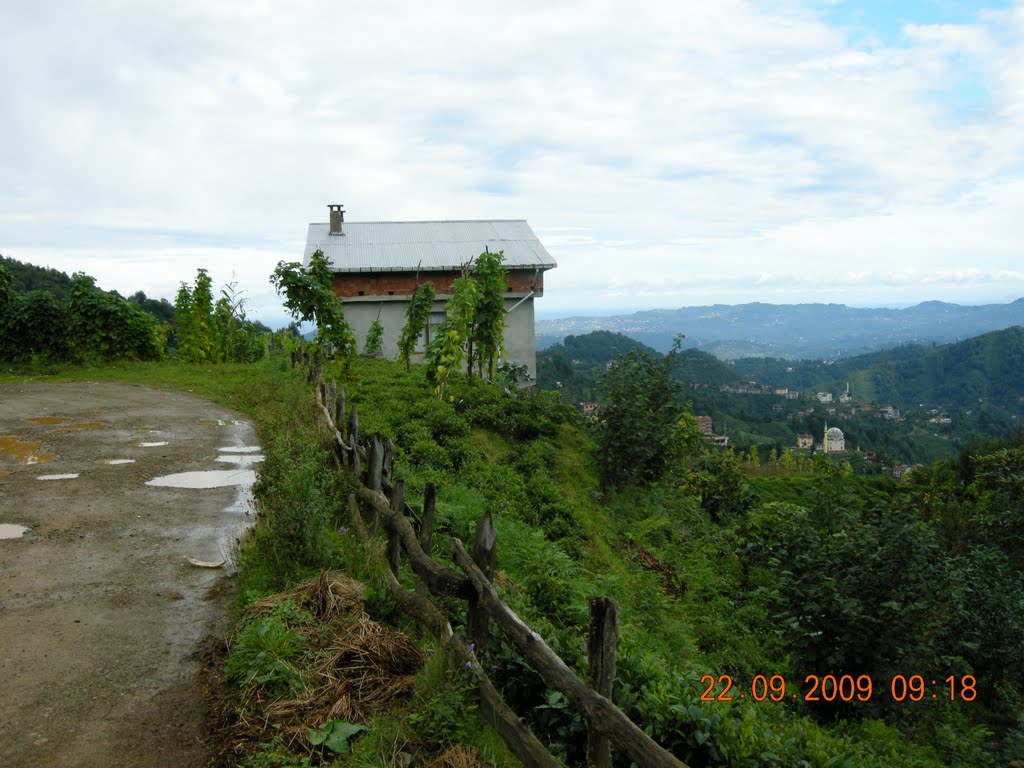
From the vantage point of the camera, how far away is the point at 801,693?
6172 millimetres

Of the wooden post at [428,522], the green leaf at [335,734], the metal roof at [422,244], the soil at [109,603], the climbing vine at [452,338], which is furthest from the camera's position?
the metal roof at [422,244]

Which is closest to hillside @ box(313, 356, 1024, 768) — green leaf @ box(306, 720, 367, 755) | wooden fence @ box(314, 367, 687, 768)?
wooden fence @ box(314, 367, 687, 768)

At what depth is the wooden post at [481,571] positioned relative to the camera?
4.32 m

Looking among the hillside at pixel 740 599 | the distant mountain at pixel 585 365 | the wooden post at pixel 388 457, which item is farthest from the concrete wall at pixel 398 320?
the wooden post at pixel 388 457

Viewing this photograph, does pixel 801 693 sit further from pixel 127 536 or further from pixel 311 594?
pixel 127 536

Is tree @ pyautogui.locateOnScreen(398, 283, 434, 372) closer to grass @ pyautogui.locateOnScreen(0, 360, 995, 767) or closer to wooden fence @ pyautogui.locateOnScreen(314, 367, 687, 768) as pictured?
grass @ pyautogui.locateOnScreen(0, 360, 995, 767)

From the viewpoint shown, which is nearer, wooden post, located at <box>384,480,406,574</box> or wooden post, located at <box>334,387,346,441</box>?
wooden post, located at <box>384,480,406,574</box>

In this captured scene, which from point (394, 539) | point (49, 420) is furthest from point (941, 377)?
point (394, 539)

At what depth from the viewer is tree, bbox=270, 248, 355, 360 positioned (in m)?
16.3

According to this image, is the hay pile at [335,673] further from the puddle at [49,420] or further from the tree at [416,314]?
the tree at [416,314]

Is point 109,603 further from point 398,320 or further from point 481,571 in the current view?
point 398,320

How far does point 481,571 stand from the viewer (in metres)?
4.41

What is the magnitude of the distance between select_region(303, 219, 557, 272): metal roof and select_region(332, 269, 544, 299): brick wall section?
1.30 feet

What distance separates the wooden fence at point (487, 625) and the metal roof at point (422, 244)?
21.5m
